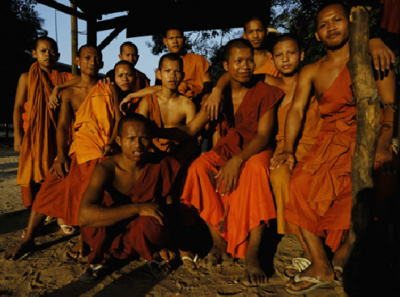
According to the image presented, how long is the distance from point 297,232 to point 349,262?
922mm

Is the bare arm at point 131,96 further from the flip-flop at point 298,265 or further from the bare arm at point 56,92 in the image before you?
the flip-flop at point 298,265

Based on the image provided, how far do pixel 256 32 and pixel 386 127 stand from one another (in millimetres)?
2348

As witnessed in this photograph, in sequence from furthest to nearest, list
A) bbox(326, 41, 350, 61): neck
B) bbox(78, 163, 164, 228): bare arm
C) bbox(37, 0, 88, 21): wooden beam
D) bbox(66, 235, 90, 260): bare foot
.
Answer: bbox(37, 0, 88, 21): wooden beam, bbox(66, 235, 90, 260): bare foot, bbox(326, 41, 350, 61): neck, bbox(78, 163, 164, 228): bare arm

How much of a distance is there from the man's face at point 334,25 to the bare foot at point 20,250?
12.0 ft

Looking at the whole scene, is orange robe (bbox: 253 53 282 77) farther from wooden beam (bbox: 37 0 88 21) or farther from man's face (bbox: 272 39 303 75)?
wooden beam (bbox: 37 0 88 21)

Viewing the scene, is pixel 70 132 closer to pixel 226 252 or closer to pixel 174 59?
pixel 174 59

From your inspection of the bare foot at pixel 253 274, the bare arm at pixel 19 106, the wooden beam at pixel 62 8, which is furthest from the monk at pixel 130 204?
the wooden beam at pixel 62 8

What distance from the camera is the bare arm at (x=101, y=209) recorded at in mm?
2668

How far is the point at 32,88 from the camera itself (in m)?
4.25

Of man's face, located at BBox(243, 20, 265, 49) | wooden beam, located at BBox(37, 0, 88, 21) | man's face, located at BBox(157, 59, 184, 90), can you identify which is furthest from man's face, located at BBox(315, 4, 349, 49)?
wooden beam, located at BBox(37, 0, 88, 21)

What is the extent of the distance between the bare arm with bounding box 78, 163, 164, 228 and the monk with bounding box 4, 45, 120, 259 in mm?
576

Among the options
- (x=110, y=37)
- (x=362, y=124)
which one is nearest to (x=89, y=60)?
(x=362, y=124)

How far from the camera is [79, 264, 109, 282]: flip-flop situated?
8.82 feet

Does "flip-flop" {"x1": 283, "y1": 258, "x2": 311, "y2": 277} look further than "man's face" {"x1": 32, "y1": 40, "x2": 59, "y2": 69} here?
No
